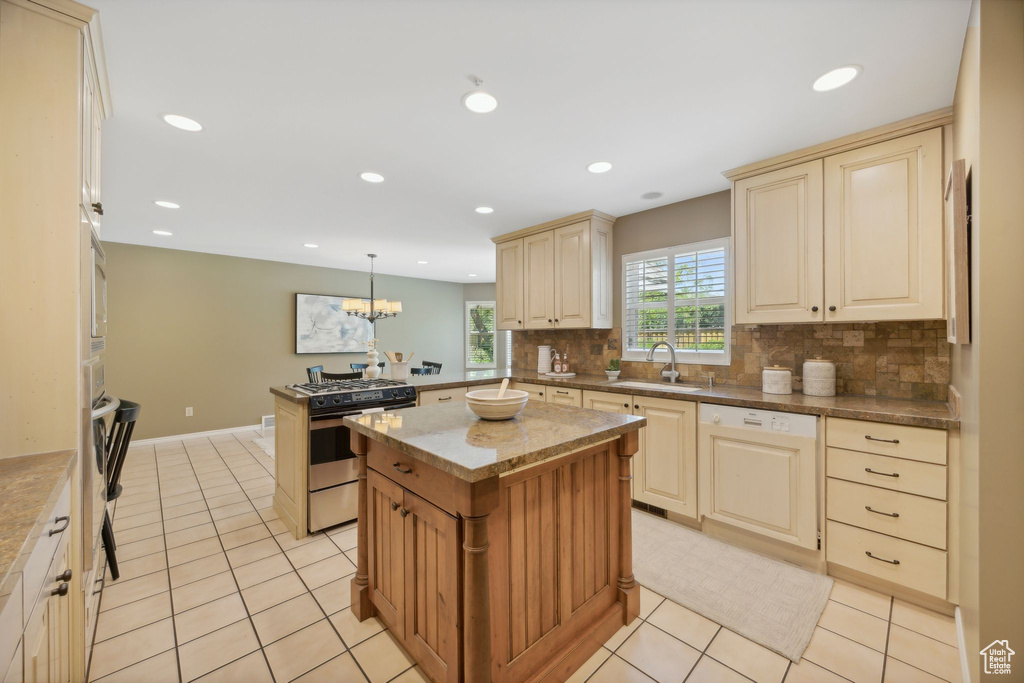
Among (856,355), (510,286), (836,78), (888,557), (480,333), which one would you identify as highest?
(836,78)

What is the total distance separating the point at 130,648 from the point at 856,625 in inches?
122

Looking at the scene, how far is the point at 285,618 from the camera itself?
1878 mm

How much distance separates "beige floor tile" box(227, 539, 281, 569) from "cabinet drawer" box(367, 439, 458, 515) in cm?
129

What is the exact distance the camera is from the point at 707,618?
1865 mm

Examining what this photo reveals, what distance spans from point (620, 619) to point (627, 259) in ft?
9.35

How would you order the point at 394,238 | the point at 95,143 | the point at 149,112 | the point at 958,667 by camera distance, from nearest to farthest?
the point at 958,667, the point at 95,143, the point at 149,112, the point at 394,238

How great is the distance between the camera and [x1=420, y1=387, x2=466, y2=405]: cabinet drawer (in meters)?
3.29

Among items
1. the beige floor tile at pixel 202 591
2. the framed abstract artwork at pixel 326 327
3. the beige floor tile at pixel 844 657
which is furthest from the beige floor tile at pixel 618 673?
the framed abstract artwork at pixel 326 327

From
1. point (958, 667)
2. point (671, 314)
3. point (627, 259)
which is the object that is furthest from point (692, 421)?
point (627, 259)

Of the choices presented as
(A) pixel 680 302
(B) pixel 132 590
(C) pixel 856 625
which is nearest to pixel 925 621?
(C) pixel 856 625

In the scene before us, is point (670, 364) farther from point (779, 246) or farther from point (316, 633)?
point (316, 633)

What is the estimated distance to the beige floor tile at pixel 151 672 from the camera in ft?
5.02

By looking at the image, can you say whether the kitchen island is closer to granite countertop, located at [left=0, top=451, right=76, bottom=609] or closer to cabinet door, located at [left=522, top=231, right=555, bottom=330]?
granite countertop, located at [left=0, top=451, right=76, bottom=609]

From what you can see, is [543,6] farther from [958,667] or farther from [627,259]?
[958,667]
